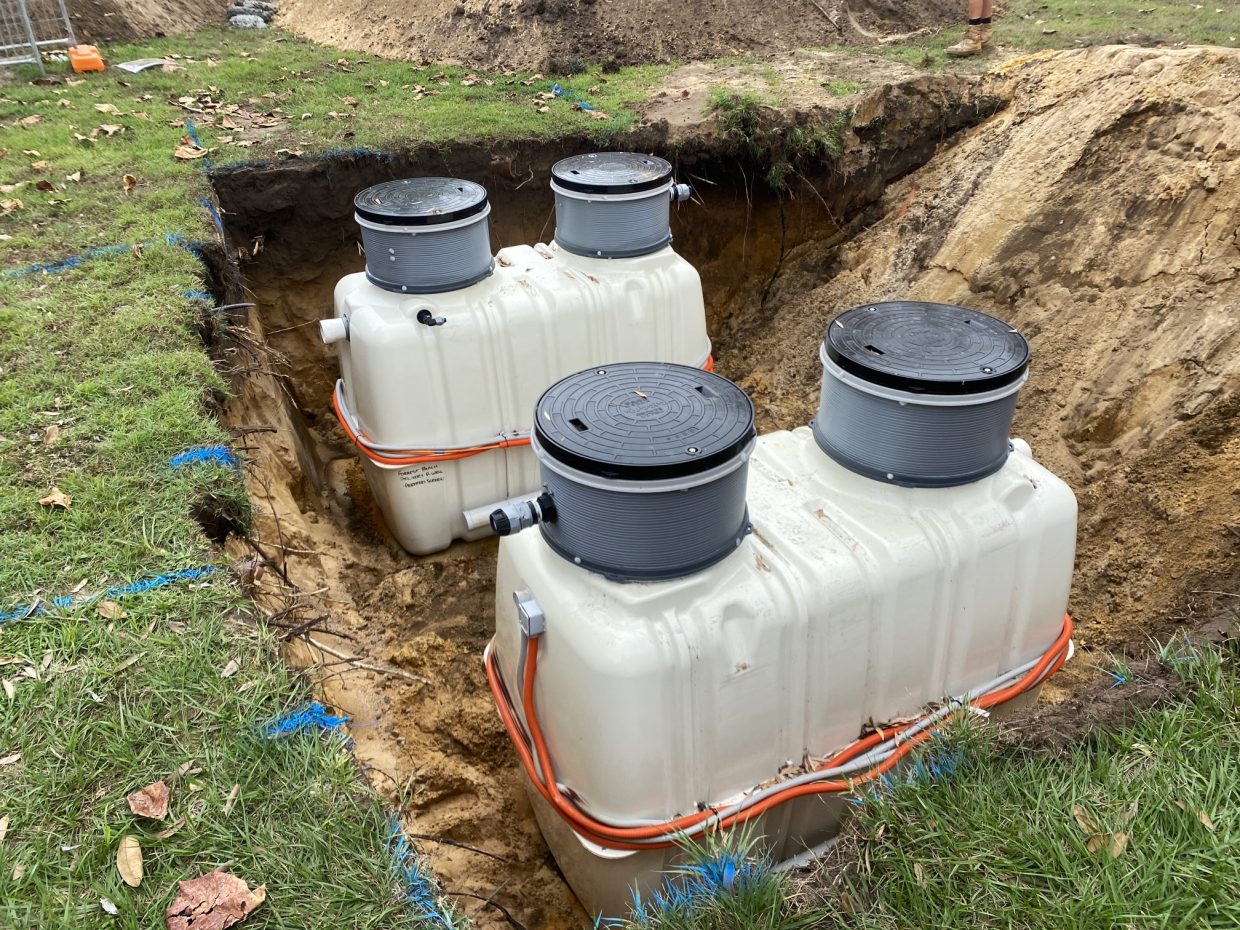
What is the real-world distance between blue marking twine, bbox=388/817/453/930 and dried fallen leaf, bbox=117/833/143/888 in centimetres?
55

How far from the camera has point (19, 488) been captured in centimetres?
303

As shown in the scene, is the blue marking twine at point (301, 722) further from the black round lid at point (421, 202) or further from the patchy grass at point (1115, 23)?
the patchy grass at point (1115, 23)

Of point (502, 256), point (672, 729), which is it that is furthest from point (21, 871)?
point (502, 256)

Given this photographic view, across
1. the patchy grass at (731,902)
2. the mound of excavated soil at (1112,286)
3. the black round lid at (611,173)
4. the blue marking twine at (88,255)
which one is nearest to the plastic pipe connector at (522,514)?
the patchy grass at (731,902)

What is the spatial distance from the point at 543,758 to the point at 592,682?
18.8 inches

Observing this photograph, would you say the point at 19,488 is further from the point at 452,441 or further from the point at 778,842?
the point at 778,842

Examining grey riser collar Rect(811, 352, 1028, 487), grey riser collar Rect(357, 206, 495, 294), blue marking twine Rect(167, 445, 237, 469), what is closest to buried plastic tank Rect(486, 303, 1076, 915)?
grey riser collar Rect(811, 352, 1028, 487)

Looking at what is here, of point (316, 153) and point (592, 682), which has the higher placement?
point (316, 153)

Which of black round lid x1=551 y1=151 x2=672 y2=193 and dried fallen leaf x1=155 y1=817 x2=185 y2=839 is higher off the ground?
black round lid x1=551 y1=151 x2=672 y2=193

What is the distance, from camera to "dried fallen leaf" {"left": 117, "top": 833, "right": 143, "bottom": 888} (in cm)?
193

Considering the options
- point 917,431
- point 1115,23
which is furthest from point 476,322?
point 1115,23

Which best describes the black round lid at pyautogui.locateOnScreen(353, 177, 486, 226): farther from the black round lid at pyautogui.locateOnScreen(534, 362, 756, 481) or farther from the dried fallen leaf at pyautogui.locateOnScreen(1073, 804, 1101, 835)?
the dried fallen leaf at pyautogui.locateOnScreen(1073, 804, 1101, 835)

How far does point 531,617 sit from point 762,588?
674 mm

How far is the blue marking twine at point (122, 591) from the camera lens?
2561mm
